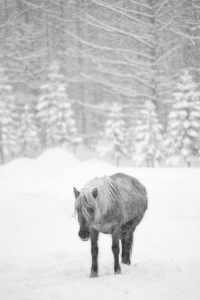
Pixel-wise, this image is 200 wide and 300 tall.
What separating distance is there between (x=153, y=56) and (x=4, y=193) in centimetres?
3026

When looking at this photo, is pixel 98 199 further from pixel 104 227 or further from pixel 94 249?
pixel 94 249

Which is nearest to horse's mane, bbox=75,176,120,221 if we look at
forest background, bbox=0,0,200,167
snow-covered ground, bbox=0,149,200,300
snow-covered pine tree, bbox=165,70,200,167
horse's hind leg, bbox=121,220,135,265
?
horse's hind leg, bbox=121,220,135,265

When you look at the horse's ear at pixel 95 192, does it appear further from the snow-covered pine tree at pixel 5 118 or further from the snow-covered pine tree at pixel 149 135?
the snow-covered pine tree at pixel 5 118

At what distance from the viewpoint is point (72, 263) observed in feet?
20.7

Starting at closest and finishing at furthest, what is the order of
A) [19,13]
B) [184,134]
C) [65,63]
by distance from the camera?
[184,134] → [19,13] → [65,63]

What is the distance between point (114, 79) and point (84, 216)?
157 feet

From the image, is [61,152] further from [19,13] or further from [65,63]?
[65,63]

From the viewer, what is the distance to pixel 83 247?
784cm

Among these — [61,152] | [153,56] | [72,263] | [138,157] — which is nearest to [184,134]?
[138,157]

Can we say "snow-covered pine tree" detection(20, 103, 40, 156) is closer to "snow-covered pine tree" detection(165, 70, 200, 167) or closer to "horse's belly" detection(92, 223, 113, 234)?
"snow-covered pine tree" detection(165, 70, 200, 167)

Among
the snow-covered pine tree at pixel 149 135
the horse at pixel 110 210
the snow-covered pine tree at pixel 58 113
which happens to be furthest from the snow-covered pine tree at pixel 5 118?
the horse at pixel 110 210

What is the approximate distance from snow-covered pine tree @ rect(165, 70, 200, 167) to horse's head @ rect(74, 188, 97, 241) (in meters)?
28.2

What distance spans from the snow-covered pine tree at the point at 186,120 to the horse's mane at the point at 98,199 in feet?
90.7

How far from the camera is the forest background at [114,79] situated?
34938 millimetres
